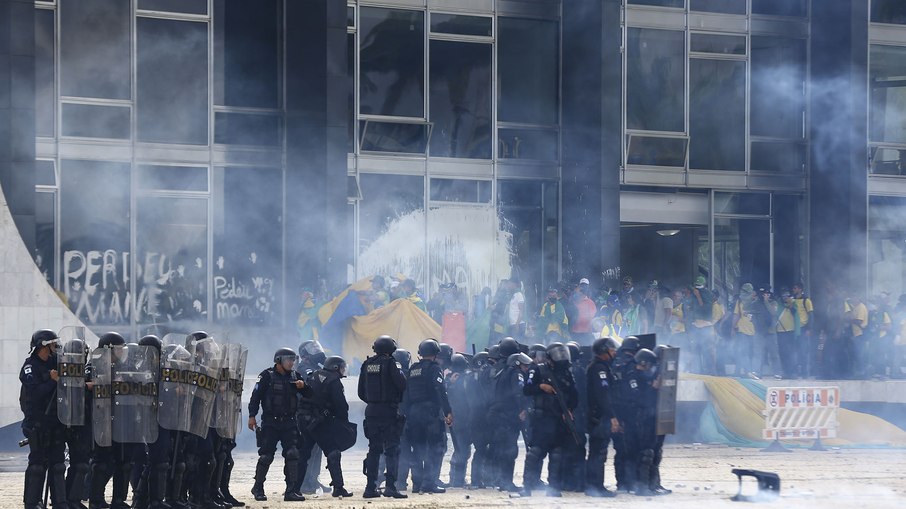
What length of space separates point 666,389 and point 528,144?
11.8 meters

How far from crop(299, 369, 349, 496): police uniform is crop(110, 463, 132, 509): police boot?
7.79 ft

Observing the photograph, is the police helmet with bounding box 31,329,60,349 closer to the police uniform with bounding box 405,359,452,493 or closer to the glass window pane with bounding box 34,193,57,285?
the police uniform with bounding box 405,359,452,493

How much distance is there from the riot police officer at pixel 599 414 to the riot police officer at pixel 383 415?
7.20 feet

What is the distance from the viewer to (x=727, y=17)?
96.7ft

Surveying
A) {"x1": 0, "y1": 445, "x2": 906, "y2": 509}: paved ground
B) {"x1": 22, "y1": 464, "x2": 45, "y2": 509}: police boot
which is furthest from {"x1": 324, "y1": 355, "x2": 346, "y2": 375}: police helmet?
{"x1": 22, "y1": 464, "x2": 45, "y2": 509}: police boot

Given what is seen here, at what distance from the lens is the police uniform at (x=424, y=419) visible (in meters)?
16.6

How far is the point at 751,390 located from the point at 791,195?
8.83 m

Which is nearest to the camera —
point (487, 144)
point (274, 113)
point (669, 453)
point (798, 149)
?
point (669, 453)

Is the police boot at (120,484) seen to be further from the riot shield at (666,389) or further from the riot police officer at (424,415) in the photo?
the riot shield at (666,389)

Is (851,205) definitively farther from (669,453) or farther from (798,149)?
(669,453)

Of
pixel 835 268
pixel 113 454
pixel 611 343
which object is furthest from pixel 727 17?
pixel 113 454

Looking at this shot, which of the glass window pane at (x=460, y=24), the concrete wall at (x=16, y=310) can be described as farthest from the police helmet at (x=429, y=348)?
the glass window pane at (x=460, y=24)

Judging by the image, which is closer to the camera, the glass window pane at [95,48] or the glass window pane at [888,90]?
the glass window pane at [95,48]

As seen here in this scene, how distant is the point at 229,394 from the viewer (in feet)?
49.3
